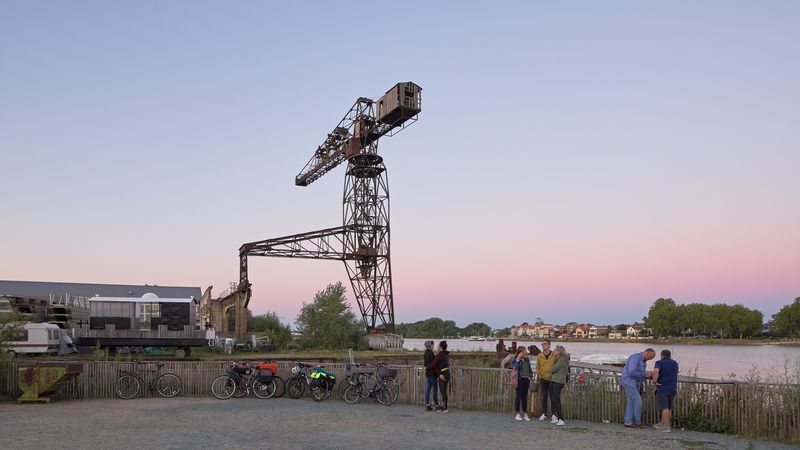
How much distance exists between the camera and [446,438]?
491 inches

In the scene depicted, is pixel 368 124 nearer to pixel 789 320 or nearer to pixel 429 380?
pixel 429 380

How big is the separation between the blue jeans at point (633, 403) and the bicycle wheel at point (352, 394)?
7.17m

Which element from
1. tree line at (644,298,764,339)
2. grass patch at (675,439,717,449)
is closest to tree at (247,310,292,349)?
grass patch at (675,439,717,449)

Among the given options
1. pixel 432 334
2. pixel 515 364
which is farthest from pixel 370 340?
pixel 432 334

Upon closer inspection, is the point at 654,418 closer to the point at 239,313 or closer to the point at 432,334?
the point at 239,313

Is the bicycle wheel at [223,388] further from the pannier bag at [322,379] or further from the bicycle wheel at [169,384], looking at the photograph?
the pannier bag at [322,379]

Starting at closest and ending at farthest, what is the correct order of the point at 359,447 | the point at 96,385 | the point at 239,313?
1. the point at 359,447
2. the point at 96,385
3. the point at 239,313

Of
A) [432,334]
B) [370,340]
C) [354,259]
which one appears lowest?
[432,334]

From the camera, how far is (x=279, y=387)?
19.0 m

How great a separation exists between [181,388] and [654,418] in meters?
13.0

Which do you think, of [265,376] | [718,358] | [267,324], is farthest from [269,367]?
[718,358]

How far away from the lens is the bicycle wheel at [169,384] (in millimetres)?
19141

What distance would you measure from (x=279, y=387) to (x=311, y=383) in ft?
4.11

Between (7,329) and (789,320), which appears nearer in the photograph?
(7,329)
